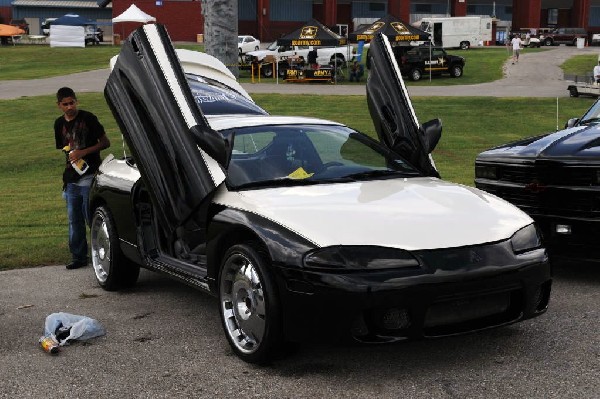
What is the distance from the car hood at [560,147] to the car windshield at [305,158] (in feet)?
4.74

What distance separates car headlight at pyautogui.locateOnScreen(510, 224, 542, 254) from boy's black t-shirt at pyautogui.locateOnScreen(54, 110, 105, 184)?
415 centimetres

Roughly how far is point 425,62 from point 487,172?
29361 mm

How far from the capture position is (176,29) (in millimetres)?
63625

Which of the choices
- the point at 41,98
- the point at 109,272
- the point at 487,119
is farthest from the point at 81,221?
the point at 41,98

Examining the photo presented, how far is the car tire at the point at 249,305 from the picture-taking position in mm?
4551

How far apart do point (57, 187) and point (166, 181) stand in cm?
847

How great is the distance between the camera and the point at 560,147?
672 cm

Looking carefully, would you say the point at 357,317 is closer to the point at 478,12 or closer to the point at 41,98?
the point at 41,98

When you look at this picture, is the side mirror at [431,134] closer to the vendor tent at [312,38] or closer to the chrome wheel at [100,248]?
the chrome wheel at [100,248]

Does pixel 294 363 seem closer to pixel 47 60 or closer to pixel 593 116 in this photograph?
pixel 593 116

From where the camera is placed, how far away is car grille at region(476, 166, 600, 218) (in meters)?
6.37

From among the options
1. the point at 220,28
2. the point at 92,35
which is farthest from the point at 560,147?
the point at 92,35

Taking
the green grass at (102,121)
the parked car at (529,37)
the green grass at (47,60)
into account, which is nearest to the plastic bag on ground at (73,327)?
the green grass at (102,121)

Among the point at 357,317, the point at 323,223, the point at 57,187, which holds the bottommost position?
the point at 57,187
